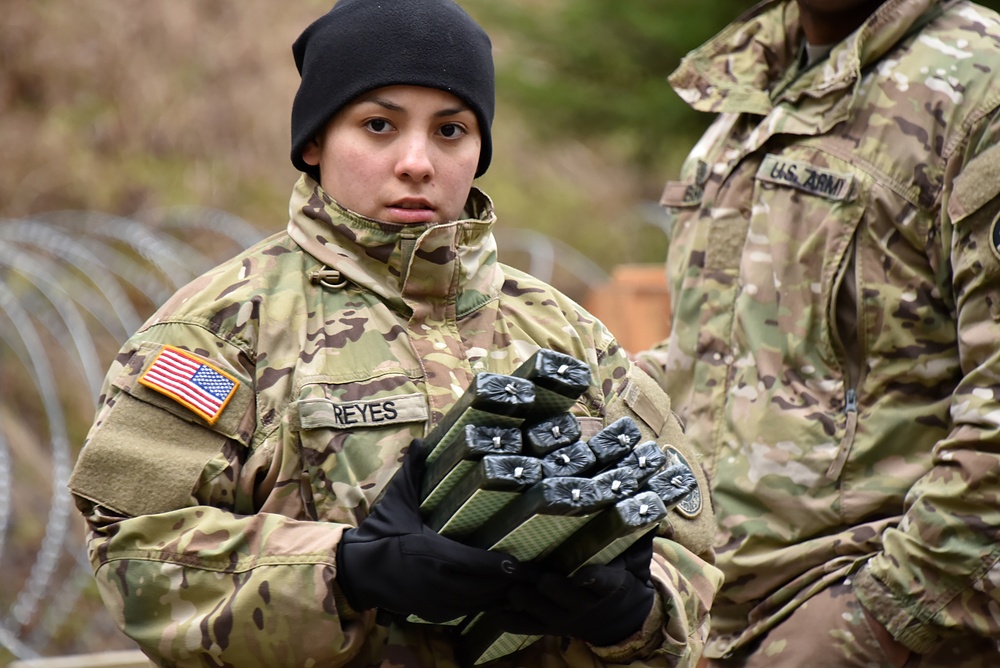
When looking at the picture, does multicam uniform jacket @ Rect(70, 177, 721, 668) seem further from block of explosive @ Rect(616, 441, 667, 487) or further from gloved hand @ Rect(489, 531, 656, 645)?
block of explosive @ Rect(616, 441, 667, 487)

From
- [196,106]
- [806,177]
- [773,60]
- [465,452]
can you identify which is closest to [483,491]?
[465,452]

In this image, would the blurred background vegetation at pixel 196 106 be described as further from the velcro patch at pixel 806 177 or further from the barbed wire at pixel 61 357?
the velcro patch at pixel 806 177

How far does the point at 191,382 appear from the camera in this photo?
6.95 feet

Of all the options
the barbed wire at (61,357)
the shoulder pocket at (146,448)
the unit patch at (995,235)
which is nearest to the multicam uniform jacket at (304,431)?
the shoulder pocket at (146,448)

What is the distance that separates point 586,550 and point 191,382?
71 centimetres

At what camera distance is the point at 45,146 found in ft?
33.0

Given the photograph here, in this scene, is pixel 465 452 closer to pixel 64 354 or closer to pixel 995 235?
pixel 995 235

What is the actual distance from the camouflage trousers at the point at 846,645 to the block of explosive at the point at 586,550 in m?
1.06

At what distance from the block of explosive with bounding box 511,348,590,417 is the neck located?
1.79 meters

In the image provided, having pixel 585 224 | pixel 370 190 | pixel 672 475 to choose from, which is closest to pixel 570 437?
pixel 672 475

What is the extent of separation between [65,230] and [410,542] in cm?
662

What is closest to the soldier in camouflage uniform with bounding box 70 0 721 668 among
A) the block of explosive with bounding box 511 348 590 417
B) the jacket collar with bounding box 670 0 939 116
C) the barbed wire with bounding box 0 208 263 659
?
the block of explosive with bounding box 511 348 590 417

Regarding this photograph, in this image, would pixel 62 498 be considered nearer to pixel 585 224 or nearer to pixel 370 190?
pixel 370 190

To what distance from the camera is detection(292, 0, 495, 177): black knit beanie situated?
236cm
